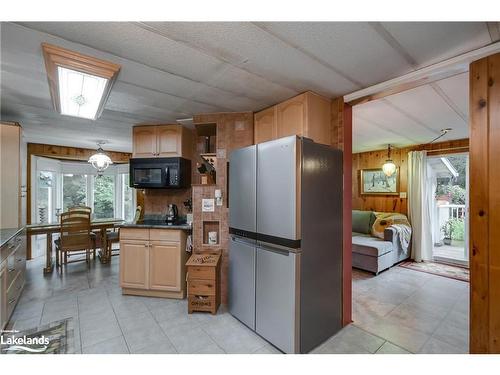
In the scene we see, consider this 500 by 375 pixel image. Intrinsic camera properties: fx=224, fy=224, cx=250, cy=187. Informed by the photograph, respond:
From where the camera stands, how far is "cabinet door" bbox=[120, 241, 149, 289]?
9.18 feet

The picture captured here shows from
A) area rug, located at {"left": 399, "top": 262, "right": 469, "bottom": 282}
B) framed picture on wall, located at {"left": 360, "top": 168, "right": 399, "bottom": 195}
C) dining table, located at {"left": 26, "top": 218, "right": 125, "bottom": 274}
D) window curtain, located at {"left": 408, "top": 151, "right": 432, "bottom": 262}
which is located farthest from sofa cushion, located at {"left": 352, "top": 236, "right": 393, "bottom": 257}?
dining table, located at {"left": 26, "top": 218, "right": 125, "bottom": 274}

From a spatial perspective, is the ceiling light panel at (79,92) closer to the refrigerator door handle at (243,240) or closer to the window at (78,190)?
the refrigerator door handle at (243,240)

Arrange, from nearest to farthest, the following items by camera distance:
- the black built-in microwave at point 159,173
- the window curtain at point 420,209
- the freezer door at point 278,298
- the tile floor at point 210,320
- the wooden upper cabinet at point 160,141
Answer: the freezer door at point 278,298
the tile floor at point 210,320
the black built-in microwave at point 159,173
the wooden upper cabinet at point 160,141
the window curtain at point 420,209

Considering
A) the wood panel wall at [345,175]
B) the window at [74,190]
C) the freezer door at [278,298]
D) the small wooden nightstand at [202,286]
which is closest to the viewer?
the freezer door at [278,298]

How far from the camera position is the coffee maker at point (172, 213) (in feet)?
10.6

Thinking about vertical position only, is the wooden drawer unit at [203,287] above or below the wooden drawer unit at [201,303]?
above

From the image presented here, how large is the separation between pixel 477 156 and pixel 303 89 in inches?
52.8

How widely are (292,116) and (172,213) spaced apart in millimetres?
2189

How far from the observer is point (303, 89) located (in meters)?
2.06

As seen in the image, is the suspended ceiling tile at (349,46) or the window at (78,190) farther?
the window at (78,190)

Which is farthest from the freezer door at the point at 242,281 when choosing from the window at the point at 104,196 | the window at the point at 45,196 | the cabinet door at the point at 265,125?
the window at the point at 104,196

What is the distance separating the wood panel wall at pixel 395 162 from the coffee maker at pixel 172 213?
4.26 metres

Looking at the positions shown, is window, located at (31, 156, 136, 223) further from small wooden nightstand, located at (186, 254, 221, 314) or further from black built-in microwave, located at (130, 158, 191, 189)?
small wooden nightstand, located at (186, 254, 221, 314)
